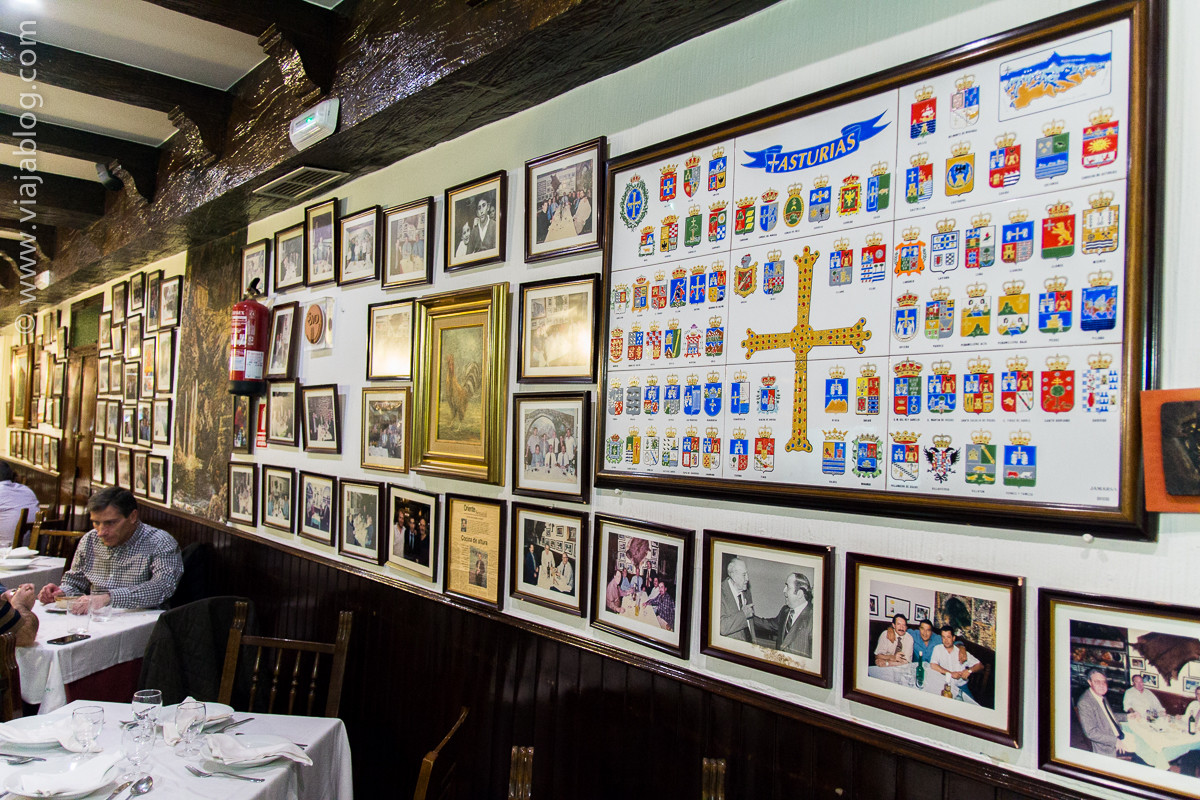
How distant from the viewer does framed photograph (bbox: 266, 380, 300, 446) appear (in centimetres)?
406

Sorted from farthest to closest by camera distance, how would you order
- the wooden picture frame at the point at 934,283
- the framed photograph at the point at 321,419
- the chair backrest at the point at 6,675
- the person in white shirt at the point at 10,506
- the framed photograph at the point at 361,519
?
the person in white shirt at the point at 10,506
the framed photograph at the point at 321,419
the framed photograph at the point at 361,519
the chair backrest at the point at 6,675
the wooden picture frame at the point at 934,283

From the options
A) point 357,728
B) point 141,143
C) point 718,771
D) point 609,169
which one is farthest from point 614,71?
point 141,143

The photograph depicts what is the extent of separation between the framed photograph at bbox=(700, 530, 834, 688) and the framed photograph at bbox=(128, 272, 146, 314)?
6.06 meters

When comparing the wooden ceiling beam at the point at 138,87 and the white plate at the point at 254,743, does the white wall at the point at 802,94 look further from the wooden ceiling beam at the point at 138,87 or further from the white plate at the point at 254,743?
the wooden ceiling beam at the point at 138,87

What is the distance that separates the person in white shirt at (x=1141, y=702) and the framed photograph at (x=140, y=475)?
647cm

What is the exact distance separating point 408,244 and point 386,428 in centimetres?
84

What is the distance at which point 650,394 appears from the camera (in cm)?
222

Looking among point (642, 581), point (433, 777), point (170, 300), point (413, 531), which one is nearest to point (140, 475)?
point (170, 300)

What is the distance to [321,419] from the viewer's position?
3816 millimetres

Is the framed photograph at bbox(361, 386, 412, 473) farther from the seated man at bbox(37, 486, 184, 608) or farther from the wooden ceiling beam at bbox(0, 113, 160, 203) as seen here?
the wooden ceiling beam at bbox(0, 113, 160, 203)

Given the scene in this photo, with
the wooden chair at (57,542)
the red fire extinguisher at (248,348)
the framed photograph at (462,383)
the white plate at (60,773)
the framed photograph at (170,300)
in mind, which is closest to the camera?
the white plate at (60,773)

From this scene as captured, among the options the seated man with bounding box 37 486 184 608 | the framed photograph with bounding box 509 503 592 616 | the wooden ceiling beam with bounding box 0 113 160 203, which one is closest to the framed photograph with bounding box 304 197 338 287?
the seated man with bounding box 37 486 184 608

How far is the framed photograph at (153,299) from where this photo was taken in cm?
589

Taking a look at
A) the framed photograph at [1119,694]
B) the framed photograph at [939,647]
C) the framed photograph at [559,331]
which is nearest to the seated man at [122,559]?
the framed photograph at [559,331]
